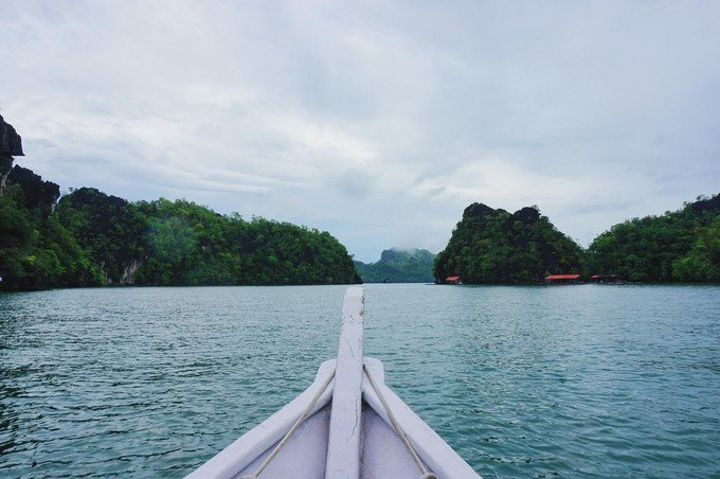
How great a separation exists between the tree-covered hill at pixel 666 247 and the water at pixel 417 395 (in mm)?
88578

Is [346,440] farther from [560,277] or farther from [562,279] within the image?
[562,279]

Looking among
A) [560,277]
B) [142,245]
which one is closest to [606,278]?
[560,277]

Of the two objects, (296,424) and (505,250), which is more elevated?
(505,250)

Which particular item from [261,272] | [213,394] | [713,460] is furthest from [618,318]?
[261,272]

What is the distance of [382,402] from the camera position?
3713 millimetres

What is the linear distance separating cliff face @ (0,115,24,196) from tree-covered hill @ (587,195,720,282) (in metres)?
142

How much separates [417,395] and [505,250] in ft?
450

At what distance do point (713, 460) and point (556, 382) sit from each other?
555 centimetres

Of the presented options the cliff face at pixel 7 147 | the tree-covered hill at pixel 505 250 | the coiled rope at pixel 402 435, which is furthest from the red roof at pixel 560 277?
the cliff face at pixel 7 147

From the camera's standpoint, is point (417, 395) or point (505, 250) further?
point (505, 250)

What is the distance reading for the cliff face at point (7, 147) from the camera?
7325cm

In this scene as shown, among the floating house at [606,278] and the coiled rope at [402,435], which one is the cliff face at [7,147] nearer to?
the coiled rope at [402,435]

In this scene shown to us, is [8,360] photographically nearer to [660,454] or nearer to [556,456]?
[556,456]

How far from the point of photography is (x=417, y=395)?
38.2ft
